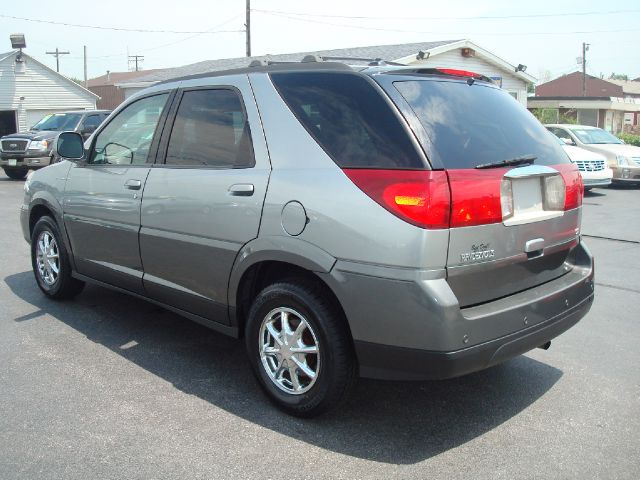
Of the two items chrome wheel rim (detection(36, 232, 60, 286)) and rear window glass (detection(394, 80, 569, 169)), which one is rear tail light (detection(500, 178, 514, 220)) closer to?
rear window glass (detection(394, 80, 569, 169))

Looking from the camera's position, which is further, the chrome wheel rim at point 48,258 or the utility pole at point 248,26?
the utility pole at point 248,26

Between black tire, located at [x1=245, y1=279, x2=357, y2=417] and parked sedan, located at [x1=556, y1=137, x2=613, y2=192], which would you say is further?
parked sedan, located at [x1=556, y1=137, x2=613, y2=192]

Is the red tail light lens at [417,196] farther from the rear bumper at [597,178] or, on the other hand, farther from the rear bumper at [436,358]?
the rear bumper at [597,178]

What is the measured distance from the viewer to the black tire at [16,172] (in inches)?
701

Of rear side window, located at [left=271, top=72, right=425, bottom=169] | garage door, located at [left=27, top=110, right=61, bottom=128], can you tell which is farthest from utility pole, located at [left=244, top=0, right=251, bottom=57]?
rear side window, located at [left=271, top=72, right=425, bottom=169]

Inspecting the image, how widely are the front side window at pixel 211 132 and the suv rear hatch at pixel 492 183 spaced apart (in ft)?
3.18

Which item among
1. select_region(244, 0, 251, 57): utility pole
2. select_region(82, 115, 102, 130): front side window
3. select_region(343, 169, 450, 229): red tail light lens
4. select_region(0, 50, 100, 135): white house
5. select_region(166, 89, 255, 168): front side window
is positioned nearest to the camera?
select_region(343, 169, 450, 229): red tail light lens

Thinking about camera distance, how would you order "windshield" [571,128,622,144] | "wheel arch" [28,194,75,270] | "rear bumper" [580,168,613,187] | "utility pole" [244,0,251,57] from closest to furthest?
"wheel arch" [28,194,75,270], "rear bumper" [580,168,613,187], "windshield" [571,128,622,144], "utility pole" [244,0,251,57]

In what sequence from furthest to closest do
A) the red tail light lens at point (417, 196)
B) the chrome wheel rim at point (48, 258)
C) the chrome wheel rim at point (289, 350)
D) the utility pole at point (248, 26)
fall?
1. the utility pole at point (248, 26)
2. the chrome wheel rim at point (48, 258)
3. the chrome wheel rim at point (289, 350)
4. the red tail light lens at point (417, 196)

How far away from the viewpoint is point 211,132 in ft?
13.4

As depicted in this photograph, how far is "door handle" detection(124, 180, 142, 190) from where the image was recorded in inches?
176

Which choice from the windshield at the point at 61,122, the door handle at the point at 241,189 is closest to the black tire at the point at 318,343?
the door handle at the point at 241,189

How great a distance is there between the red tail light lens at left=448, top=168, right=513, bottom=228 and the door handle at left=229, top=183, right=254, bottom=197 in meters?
1.17

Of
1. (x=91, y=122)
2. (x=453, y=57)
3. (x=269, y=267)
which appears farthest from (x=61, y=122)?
(x=269, y=267)
